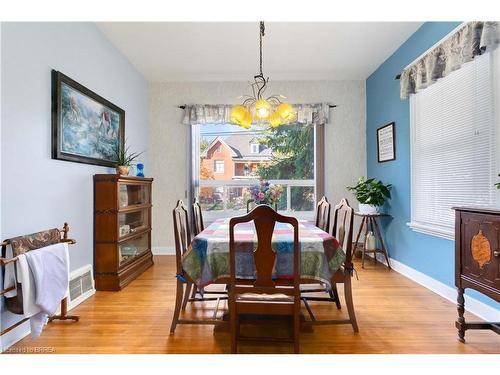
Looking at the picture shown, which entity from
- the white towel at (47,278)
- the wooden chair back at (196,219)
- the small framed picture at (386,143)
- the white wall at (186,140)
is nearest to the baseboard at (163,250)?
the white wall at (186,140)

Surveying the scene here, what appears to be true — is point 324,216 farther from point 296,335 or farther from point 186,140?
point 186,140

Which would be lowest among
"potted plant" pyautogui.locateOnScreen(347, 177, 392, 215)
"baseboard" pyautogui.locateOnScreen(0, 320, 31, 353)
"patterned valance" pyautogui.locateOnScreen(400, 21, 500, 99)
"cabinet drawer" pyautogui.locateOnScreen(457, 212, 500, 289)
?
"baseboard" pyautogui.locateOnScreen(0, 320, 31, 353)

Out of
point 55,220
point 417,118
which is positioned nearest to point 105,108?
point 55,220

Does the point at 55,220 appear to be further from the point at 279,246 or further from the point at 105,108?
the point at 279,246

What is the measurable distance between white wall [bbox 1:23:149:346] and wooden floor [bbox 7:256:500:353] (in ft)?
1.58

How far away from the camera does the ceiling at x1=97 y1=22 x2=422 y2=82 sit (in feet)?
10.5

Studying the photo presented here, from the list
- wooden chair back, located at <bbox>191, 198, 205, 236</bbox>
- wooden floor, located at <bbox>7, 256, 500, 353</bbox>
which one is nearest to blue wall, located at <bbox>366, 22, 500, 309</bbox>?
wooden floor, located at <bbox>7, 256, 500, 353</bbox>

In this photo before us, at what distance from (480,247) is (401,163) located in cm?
202

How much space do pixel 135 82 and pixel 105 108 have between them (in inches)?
42.9

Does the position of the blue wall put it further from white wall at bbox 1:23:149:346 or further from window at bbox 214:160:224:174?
white wall at bbox 1:23:149:346

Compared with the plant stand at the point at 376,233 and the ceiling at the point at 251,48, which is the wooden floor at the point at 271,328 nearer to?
the plant stand at the point at 376,233

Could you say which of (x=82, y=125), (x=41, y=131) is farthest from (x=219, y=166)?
(x=41, y=131)

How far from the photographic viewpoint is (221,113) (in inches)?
183

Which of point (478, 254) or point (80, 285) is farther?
point (80, 285)
